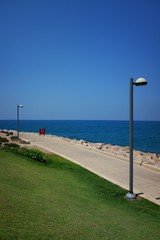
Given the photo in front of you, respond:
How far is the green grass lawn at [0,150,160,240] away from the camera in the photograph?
4.23m

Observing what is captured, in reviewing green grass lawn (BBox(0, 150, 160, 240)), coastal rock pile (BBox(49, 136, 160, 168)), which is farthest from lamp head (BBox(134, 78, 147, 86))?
coastal rock pile (BBox(49, 136, 160, 168))

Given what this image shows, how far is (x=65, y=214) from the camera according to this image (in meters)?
5.30

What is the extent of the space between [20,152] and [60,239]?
33.9 ft

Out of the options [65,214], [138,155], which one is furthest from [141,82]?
[138,155]

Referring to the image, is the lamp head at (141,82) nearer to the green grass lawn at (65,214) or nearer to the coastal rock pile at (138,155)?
the green grass lawn at (65,214)

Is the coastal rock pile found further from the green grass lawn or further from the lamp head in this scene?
the green grass lawn

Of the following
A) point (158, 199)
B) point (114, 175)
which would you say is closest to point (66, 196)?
point (158, 199)

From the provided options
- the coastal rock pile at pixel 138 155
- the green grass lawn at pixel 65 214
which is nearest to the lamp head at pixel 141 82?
the green grass lawn at pixel 65 214

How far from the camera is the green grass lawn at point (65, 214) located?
167 inches

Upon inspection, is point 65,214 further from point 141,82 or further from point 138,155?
point 138,155

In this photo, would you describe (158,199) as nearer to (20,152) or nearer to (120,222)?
(120,222)

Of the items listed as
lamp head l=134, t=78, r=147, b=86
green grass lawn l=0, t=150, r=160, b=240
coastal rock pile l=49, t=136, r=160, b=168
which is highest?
lamp head l=134, t=78, r=147, b=86

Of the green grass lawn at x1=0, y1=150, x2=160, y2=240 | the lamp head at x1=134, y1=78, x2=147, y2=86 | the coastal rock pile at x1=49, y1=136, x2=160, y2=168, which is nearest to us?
the green grass lawn at x1=0, y1=150, x2=160, y2=240

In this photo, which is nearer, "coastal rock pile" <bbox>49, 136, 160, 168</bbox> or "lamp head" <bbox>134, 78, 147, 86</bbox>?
"lamp head" <bbox>134, 78, 147, 86</bbox>
